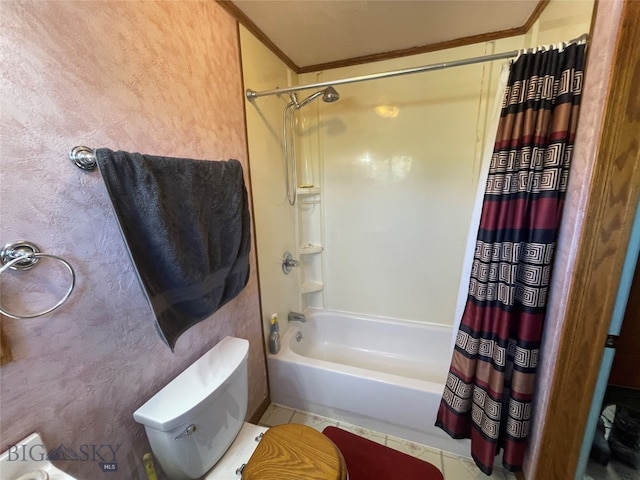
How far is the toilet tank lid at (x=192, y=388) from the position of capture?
863 mm

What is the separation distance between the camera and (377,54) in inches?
72.6

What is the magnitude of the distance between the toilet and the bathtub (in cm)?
52

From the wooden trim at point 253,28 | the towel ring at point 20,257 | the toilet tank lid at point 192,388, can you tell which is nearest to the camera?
the towel ring at point 20,257

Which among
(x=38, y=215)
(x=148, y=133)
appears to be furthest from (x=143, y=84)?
(x=38, y=215)

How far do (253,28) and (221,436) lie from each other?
1993mm

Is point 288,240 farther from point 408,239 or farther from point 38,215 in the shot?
point 38,215

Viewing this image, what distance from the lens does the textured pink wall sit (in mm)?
644

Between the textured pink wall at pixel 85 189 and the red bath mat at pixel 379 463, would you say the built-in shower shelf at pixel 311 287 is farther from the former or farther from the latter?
the textured pink wall at pixel 85 189

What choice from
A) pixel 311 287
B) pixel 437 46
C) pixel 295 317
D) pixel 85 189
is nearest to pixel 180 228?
pixel 85 189

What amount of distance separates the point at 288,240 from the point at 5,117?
4.93 ft

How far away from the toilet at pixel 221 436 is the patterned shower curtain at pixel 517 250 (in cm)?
72

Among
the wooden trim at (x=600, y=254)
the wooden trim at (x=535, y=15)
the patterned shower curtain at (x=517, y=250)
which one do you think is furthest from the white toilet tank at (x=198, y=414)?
the wooden trim at (x=535, y=15)

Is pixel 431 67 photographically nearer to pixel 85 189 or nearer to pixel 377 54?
pixel 377 54

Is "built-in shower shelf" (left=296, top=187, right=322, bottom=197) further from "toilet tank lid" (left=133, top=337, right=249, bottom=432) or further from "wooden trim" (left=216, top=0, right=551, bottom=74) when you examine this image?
"toilet tank lid" (left=133, top=337, right=249, bottom=432)
